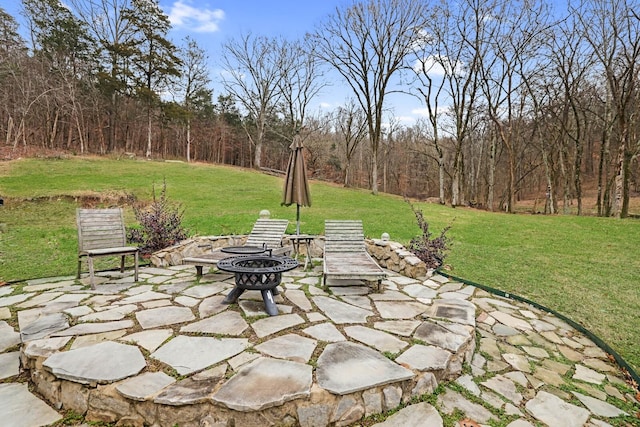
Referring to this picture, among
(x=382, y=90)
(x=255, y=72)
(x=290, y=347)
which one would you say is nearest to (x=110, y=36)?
(x=255, y=72)

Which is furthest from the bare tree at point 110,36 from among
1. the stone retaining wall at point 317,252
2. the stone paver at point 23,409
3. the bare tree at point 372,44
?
the stone paver at point 23,409

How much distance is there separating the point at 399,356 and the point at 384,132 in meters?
26.2

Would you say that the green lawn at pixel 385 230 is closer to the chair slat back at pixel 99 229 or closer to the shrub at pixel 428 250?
Answer: the shrub at pixel 428 250

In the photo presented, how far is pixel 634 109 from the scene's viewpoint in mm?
13711

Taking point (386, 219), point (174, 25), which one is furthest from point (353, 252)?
point (174, 25)

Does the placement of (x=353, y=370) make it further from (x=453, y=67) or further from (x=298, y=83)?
(x=298, y=83)

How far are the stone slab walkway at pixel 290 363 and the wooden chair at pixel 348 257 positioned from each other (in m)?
0.33

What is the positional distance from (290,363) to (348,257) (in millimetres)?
2862

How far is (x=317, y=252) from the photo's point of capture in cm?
660

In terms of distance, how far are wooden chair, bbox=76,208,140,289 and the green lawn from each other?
1066mm

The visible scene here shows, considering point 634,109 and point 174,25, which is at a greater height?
point 174,25

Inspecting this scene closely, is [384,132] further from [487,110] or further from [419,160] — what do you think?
[487,110]

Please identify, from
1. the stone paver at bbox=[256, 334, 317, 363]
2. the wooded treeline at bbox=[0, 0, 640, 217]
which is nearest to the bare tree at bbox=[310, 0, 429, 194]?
the wooded treeline at bbox=[0, 0, 640, 217]

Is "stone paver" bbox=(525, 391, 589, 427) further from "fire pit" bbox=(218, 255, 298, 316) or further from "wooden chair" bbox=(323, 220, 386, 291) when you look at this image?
"fire pit" bbox=(218, 255, 298, 316)
